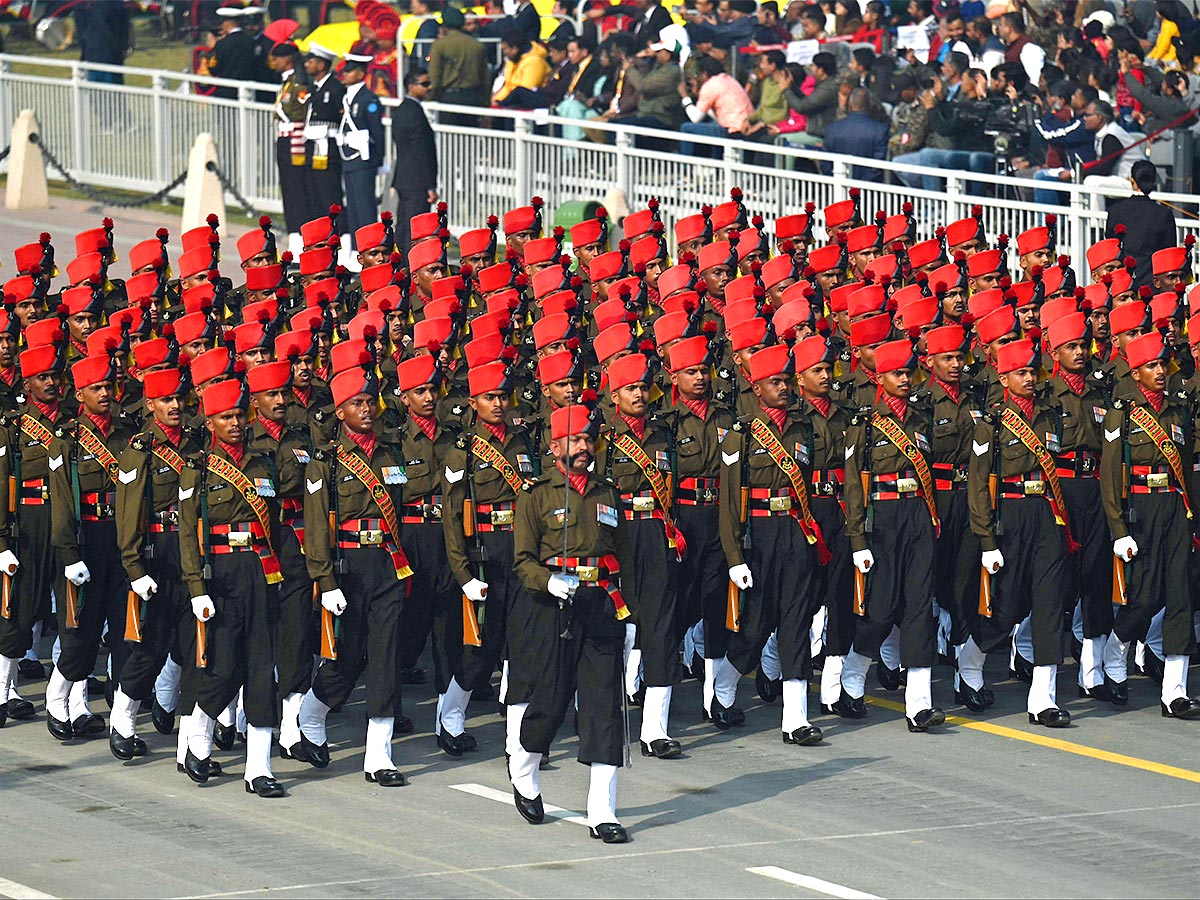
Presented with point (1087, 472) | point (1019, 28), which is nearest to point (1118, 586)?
point (1087, 472)

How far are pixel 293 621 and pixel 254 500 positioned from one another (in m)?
0.60

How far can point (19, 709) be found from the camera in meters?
13.8

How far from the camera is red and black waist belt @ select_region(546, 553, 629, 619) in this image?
11.8m

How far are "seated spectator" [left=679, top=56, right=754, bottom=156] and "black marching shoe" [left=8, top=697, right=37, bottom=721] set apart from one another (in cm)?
1144

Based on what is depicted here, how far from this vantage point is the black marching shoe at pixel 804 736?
525 inches

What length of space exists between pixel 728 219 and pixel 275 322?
4.12 m

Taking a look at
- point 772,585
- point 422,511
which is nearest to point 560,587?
point 422,511

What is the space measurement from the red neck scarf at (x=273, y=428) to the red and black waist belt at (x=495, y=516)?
3.38 feet

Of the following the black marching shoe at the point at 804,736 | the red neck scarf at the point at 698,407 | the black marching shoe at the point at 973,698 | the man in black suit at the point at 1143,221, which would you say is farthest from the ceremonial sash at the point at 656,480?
the man in black suit at the point at 1143,221

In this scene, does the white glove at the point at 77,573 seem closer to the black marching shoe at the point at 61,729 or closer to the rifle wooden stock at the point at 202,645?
the black marching shoe at the point at 61,729

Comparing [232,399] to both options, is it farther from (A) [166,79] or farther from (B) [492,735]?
(A) [166,79]

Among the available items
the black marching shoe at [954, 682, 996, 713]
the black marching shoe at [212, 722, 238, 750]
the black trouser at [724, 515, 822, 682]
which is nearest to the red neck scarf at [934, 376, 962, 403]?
the black trouser at [724, 515, 822, 682]

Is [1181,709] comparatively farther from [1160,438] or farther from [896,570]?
[896,570]

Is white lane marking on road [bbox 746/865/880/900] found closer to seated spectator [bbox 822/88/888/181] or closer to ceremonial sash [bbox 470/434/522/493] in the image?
ceremonial sash [bbox 470/434/522/493]
